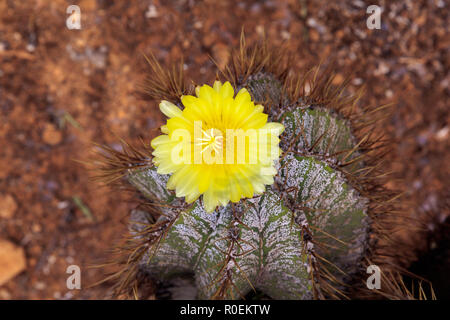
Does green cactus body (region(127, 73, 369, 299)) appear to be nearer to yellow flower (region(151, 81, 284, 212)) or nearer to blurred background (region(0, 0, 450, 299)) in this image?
yellow flower (region(151, 81, 284, 212))

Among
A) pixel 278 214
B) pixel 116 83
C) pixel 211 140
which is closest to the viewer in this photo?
pixel 211 140

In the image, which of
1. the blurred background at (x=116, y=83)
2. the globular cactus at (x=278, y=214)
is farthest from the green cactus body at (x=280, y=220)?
the blurred background at (x=116, y=83)

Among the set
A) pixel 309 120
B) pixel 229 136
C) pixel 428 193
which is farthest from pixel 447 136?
pixel 229 136

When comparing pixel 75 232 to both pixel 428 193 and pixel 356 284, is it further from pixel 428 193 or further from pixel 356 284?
pixel 428 193

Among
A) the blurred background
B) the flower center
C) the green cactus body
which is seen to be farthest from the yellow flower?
the blurred background

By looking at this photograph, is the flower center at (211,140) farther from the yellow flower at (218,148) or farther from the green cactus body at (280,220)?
the green cactus body at (280,220)

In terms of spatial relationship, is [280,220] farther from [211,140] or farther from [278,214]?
[211,140]

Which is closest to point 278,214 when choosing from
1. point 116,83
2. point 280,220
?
point 280,220
